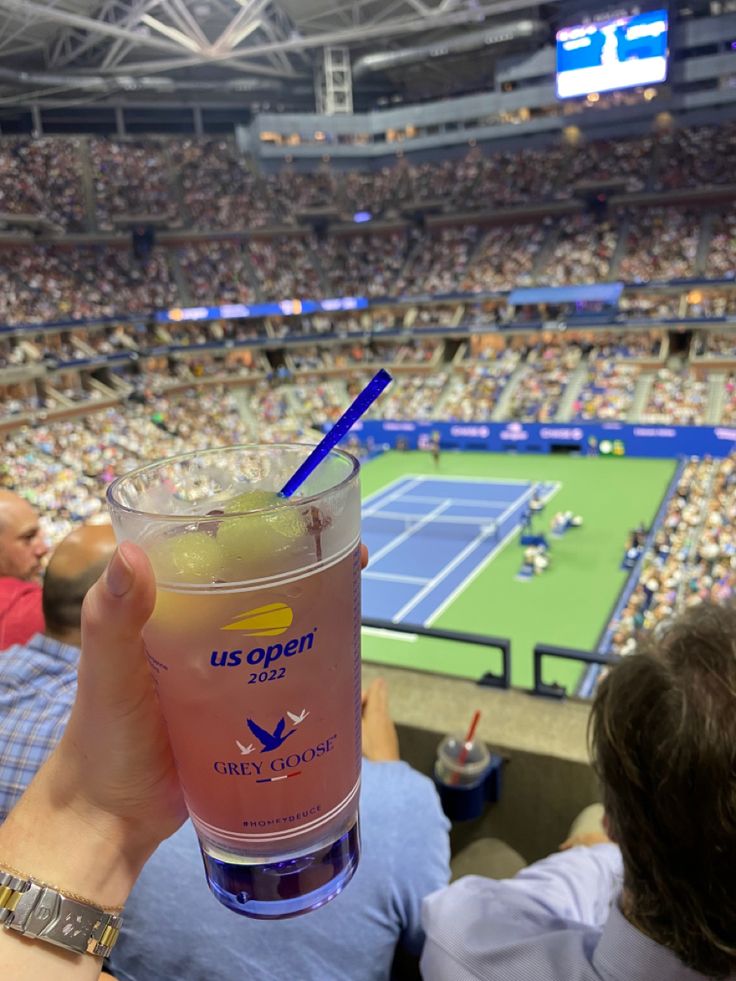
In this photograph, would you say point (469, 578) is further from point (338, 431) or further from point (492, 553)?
point (338, 431)

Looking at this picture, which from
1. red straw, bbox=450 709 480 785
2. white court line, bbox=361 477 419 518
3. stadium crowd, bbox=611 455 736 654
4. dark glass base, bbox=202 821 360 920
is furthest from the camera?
white court line, bbox=361 477 419 518

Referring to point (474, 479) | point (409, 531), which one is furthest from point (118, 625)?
point (474, 479)

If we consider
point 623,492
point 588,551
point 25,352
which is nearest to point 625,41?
point 623,492

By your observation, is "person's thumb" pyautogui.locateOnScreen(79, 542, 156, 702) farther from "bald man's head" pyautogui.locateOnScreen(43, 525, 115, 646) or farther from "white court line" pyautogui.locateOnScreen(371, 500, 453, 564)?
"white court line" pyautogui.locateOnScreen(371, 500, 453, 564)

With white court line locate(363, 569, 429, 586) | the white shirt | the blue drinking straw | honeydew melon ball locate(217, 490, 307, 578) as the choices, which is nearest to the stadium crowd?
white court line locate(363, 569, 429, 586)

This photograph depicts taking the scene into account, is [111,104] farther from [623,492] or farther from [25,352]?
[623,492]

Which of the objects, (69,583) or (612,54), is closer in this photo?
(69,583)
